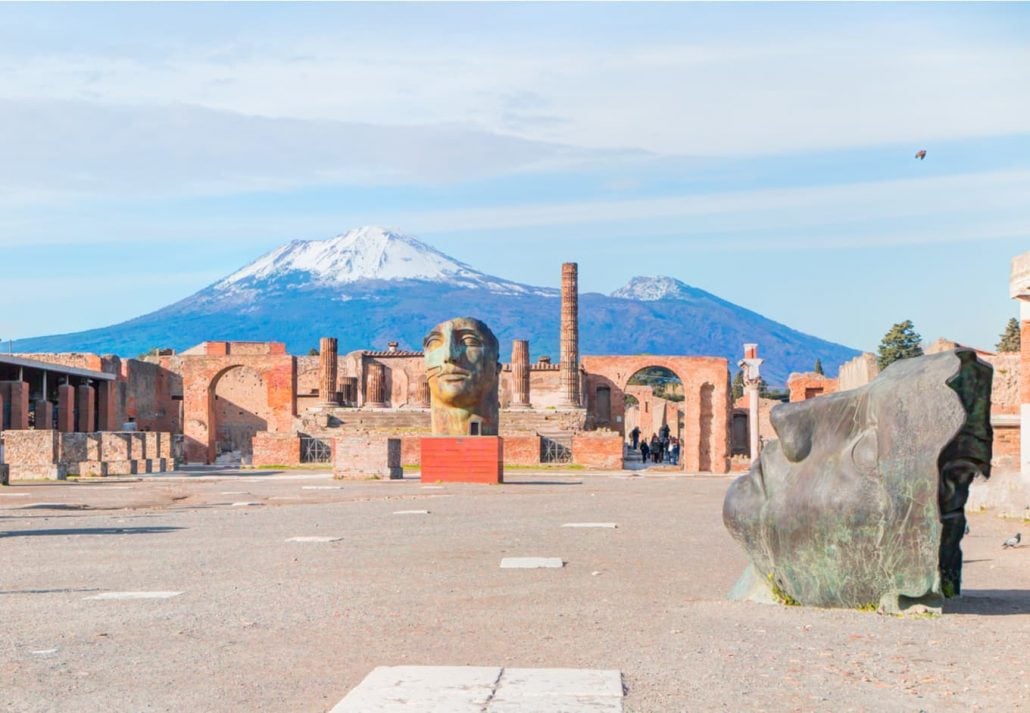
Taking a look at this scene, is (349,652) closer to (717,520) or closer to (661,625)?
(661,625)

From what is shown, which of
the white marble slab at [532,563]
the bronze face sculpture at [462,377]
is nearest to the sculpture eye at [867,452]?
→ the white marble slab at [532,563]

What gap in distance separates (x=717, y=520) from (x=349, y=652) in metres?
10.7

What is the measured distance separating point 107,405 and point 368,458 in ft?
105

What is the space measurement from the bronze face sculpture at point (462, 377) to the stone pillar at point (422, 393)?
101ft

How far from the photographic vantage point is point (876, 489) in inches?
316

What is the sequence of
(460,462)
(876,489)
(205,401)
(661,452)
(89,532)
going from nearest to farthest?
(876,489), (89,532), (460,462), (661,452), (205,401)

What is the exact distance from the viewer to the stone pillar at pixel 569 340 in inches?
2478

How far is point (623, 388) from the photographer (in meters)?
67.4

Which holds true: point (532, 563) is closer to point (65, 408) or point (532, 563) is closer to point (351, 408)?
point (65, 408)

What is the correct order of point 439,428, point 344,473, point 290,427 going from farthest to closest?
point 290,427 < point 439,428 < point 344,473

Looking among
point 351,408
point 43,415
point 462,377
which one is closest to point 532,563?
point 462,377

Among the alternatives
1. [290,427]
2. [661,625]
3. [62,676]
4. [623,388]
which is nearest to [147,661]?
[62,676]

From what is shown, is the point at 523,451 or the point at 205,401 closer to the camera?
the point at 523,451

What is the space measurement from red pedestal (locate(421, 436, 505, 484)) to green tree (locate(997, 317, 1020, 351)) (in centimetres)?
3590
